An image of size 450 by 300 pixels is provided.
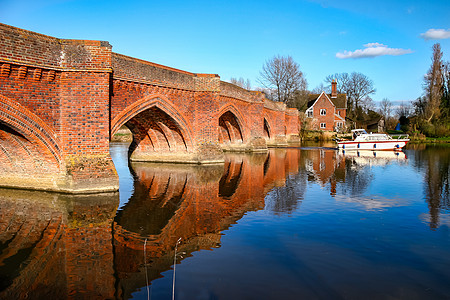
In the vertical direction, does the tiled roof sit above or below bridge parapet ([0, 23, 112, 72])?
above

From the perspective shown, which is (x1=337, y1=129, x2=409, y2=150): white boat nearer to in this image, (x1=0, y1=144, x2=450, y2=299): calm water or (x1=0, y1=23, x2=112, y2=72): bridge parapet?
(x1=0, y1=144, x2=450, y2=299): calm water

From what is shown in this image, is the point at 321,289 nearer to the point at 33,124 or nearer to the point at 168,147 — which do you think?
the point at 33,124

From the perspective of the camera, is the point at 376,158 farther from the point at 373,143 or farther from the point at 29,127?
the point at 29,127

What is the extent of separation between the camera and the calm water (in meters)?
5.21

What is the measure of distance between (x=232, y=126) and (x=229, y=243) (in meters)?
21.4

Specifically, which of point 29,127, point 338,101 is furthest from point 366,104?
point 29,127

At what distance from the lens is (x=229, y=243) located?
7.07m

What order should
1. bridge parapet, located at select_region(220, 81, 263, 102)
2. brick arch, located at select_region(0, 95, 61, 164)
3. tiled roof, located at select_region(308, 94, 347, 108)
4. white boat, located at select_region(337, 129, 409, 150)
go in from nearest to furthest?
brick arch, located at select_region(0, 95, 61, 164) < bridge parapet, located at select_region(220, 81, 263, 102) < white boat, located at select_region(337, 129, 409, 150) < tiled roof, located at select_region(308, 94, 347, 108)

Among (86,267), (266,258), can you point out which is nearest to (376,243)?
(266,258)

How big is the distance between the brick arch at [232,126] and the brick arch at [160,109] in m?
6.33

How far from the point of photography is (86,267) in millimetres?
5906

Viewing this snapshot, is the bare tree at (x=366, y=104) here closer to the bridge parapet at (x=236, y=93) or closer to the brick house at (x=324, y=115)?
the brick house at (x=324, y=115)

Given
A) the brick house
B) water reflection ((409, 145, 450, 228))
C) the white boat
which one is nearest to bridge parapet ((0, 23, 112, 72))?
water reflection ((409, 145, 450, 228))

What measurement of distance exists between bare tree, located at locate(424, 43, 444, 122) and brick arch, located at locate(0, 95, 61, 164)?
49.6 metres
